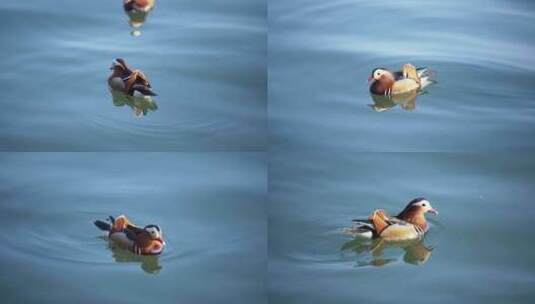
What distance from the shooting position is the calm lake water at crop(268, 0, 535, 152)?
1878 millimetres

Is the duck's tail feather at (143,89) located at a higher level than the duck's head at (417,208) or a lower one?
higher

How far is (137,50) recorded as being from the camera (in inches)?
74.3

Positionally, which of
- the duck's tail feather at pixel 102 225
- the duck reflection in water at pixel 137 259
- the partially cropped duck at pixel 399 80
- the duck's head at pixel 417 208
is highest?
the partially cropped duck at pixel 399 80

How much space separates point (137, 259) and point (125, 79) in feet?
1.67

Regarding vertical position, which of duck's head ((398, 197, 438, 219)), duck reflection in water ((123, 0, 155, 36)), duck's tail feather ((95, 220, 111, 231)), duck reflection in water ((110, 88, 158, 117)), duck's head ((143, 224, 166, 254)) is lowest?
duck's head ((143, 224, 166, 254))

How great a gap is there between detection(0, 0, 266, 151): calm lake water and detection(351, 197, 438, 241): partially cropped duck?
376 mm

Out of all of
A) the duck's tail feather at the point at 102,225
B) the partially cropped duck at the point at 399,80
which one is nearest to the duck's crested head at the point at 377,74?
the partially cropped duck at the point at 399,80

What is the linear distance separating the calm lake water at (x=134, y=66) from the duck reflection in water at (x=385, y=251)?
0.40 meters

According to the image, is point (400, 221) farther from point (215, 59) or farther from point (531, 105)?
point (215, 59)

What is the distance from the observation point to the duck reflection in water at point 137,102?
1.88 m

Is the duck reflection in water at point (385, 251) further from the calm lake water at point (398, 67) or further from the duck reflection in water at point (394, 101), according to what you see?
the duck reflection in water at point (394, 101)

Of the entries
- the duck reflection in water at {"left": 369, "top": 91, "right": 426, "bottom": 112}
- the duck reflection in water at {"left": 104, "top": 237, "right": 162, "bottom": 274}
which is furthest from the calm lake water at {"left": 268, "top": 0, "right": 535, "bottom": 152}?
the duck reflection in water at {"left": 104, "top": 237, "right": 162, "bottom": 274}

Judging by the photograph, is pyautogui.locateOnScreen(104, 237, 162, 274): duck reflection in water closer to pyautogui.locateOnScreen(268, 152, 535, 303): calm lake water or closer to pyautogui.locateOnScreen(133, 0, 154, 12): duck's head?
pyautogui.locateOnScreen(268, 152, 535, 303): calm lake water

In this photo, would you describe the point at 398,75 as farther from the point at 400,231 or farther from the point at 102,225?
the point at 102,225
